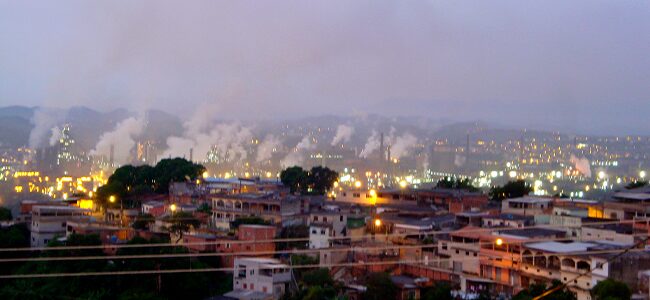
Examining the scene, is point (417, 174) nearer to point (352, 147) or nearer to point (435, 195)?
point (352, 147)

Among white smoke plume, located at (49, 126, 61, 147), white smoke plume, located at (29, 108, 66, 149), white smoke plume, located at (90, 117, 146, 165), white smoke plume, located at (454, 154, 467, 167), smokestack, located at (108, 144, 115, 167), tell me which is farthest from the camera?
white smoke plume, located at (29, 108, 66, 149)

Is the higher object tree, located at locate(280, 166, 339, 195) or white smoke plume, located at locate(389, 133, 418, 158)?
white smoke plume, located at locate(389, 133, 418, 158)

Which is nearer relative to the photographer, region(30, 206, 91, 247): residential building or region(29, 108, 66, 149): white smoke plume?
region(30, 206, 91, 247): residential building

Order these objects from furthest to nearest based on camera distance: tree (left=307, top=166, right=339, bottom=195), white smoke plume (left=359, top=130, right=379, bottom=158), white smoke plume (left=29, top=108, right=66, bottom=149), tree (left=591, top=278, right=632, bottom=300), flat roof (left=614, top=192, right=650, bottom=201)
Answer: white smoke plume (left=29, top=108, right=66, bottom=149) → white smoke plume (left=359, top=130, right=379, bottom=158) → tree (left=307, top=166, right=339, bottom=195) → flat roof (left=614, top=192, right=650, bottom=201) → tree (left=591, top=278, right=632, bottom=300)

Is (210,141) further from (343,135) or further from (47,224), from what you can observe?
(47,224)

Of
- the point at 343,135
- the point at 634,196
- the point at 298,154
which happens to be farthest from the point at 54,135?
the point at 634,196

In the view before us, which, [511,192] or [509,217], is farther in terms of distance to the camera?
[511,192]

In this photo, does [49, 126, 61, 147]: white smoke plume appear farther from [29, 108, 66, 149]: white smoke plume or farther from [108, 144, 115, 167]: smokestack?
[108, 144, 115, 167]: smokestack

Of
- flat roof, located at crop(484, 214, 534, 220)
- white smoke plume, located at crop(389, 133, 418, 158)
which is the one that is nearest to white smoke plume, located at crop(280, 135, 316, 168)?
white smoke plume, located at crop(389, 133, 418, 158)
